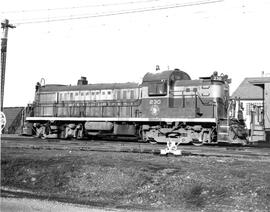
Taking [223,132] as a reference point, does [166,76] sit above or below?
above

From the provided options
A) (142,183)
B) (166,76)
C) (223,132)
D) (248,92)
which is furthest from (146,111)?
(248,92)

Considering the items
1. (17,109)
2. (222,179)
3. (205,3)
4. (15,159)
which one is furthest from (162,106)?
(17,109)

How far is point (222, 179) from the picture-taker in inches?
341

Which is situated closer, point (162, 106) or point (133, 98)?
point (162, 106)

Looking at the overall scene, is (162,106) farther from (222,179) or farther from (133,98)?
(222,179)

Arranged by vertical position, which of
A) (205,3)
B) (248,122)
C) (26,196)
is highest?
(205,3)

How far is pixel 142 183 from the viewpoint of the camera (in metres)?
8.91

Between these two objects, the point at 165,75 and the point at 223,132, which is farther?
the point at 165,75

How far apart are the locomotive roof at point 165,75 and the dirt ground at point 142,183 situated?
11166 millimetres

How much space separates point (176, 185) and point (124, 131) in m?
14.7

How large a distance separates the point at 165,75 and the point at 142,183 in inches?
549

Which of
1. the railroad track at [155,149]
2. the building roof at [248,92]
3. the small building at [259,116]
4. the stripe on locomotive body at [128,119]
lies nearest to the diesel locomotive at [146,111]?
the stripe on locomotive body at [128,119]

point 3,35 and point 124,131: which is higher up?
point 3,35

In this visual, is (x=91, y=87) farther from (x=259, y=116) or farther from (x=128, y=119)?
(x=259, y=116)
